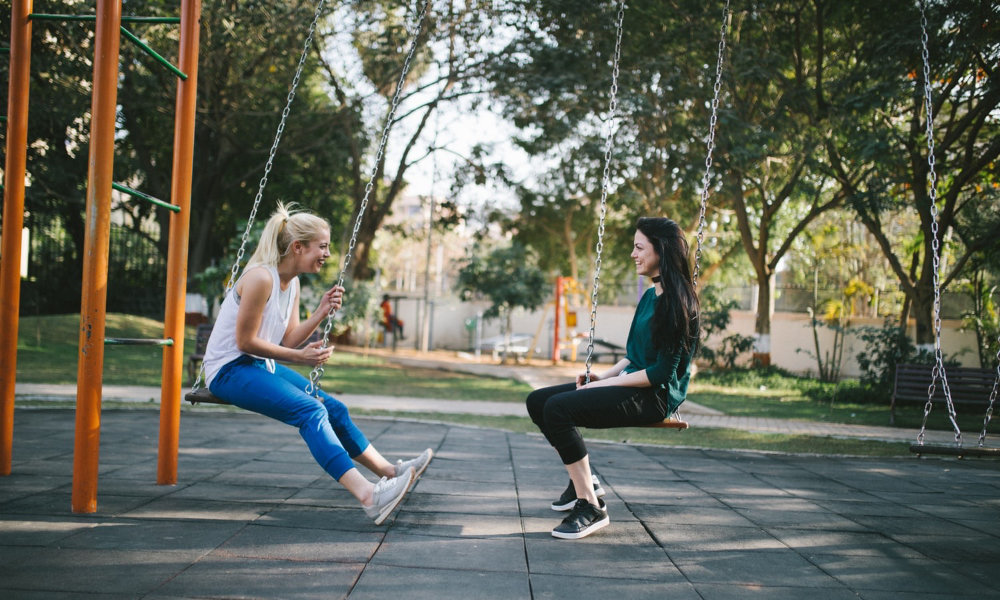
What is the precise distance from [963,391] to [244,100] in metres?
15.2

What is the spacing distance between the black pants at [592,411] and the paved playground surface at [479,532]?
460 mm

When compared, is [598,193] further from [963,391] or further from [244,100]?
[963,391]

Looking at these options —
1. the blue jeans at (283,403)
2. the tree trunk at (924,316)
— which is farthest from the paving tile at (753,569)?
the tree trunk at (924,316)

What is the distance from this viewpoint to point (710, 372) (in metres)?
17.8

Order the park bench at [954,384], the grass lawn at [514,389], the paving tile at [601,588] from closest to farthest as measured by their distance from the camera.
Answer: the paving tile at [601,588] → the grass lawn at [514,389] → the park bench at [954,384]

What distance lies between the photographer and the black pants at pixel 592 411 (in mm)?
3613

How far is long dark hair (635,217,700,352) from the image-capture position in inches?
137

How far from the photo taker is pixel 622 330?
78.9 feet

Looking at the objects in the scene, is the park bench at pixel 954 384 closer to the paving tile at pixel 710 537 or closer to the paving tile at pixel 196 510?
the paving tile at pixel 710 537

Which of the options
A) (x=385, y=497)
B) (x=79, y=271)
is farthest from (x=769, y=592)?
(x=79, y=271)

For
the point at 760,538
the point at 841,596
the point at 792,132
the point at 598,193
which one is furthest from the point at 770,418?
the point at 598,193

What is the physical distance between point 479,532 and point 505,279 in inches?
587

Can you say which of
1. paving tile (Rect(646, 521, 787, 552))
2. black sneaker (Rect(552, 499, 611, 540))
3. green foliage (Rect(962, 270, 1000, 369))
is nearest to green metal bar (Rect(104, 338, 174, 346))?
black sneaker (Rect(552, 499, 611, 540))

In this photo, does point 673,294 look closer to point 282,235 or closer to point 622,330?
point 282,235
